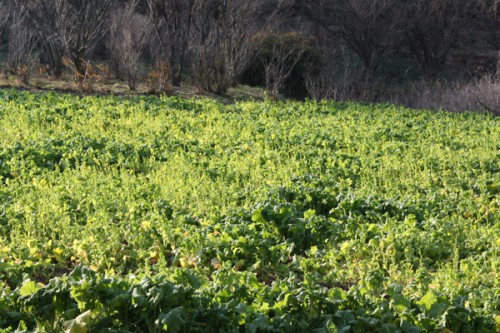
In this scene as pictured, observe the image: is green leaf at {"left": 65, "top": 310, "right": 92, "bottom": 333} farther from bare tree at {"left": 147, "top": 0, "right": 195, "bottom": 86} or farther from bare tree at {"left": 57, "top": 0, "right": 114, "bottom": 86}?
bare tree at {"left": 147, "top": 0, "right": 195, "bottom": 86}

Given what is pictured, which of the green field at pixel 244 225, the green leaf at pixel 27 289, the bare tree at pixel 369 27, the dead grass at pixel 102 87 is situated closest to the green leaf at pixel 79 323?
the green field at pixel 244 225

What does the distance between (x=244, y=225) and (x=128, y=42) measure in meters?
14.3

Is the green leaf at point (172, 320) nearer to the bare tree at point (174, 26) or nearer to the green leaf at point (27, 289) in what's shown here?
the green leaf at point (27, 289)

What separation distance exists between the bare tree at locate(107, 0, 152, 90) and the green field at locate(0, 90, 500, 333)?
628 centimetres

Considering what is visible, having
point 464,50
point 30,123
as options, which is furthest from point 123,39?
point 464,50

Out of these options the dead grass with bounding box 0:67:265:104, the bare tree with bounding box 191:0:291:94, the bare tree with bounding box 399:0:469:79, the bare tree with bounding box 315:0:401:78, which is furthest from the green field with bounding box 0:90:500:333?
the bare tree with bounding box 399:0:469:79

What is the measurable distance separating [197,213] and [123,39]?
14.5 m

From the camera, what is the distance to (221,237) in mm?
5832

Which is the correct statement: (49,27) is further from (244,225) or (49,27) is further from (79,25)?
(244,225)

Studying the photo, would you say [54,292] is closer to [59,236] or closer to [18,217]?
[59,236]

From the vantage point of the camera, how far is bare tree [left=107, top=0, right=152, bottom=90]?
1877cm

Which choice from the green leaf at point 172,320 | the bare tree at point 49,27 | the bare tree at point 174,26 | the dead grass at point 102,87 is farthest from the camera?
the bare tree at point 49,27

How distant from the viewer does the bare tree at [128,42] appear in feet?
61.6

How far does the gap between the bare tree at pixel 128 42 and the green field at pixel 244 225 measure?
6280 mm
